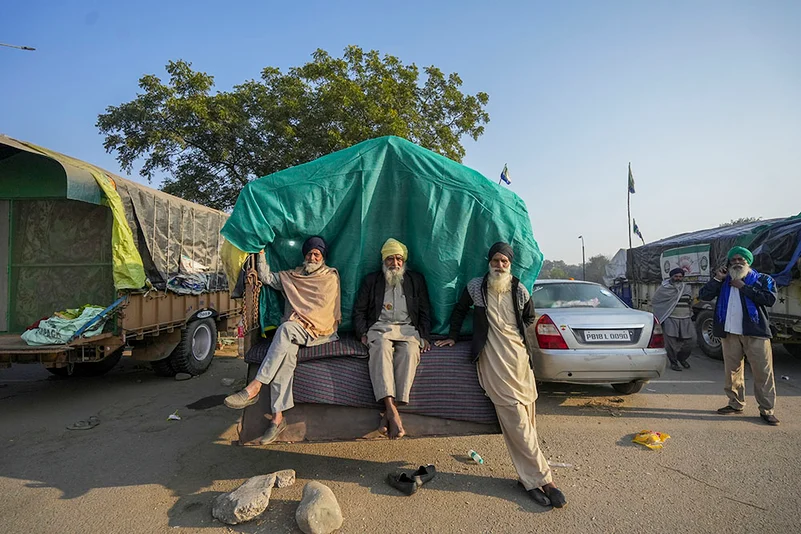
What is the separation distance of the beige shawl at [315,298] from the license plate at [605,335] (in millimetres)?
2775

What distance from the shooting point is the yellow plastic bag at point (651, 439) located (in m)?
4.03

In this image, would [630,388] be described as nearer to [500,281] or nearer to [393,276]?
[500,281]

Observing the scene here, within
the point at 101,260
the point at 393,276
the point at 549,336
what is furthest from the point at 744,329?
the point at 101,260

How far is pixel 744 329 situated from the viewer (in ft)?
15.7

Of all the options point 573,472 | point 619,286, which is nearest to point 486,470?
point 573,472

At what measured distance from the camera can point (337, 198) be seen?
414cm

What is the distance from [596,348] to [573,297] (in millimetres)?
1224

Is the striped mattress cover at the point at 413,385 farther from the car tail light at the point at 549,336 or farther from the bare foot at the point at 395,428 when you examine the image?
the car tail light at the point at 549,336

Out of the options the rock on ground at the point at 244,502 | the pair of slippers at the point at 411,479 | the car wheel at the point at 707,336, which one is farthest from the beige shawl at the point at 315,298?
the car wheel at the point at 707,336

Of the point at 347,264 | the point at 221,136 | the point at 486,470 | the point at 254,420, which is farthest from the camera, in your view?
the point at 221,136

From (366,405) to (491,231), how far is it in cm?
191

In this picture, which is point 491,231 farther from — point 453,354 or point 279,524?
point 279,524

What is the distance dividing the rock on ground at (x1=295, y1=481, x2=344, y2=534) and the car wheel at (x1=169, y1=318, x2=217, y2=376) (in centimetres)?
476

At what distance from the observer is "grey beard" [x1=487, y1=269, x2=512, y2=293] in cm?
369
